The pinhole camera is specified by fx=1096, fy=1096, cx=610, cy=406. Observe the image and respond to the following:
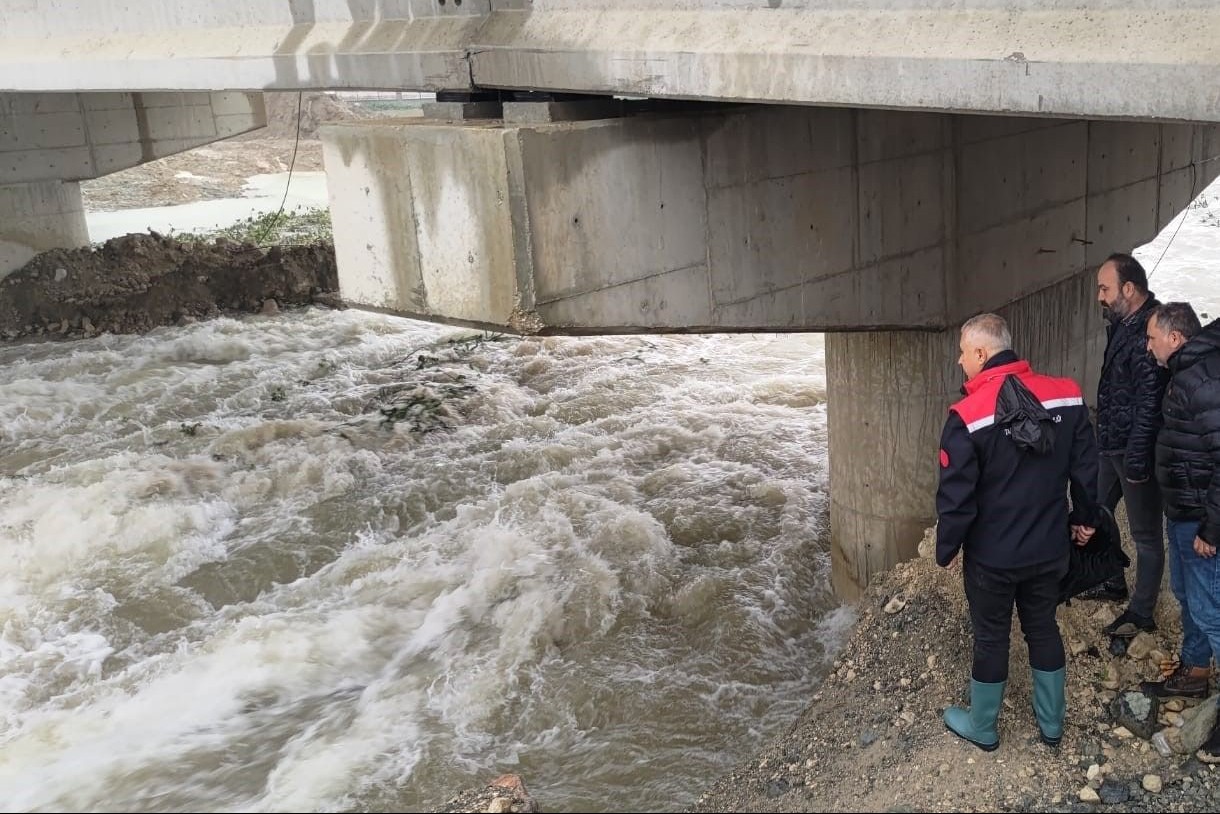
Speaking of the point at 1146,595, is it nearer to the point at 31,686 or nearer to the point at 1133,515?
the point at 1133,515

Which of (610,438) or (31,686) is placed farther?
(610,438)

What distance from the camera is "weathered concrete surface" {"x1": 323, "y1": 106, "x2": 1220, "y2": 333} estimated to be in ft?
17.6

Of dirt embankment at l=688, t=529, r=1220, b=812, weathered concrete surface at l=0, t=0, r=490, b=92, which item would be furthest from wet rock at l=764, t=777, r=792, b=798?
weathered concrete surface at l=0, t=0, r=490, b=92

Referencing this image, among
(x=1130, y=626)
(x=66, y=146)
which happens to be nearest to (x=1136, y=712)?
(x=1130, y=626)

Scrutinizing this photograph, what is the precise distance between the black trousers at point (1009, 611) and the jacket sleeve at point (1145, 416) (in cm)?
71

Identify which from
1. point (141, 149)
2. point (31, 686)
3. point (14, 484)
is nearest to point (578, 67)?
point (31, 686)

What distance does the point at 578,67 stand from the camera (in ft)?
17.9

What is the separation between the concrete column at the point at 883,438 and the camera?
7902 millimetres

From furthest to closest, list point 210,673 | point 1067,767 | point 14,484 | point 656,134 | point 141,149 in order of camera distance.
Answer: point 141,149 → point 14,484 → point 210,673 → point 656,134 → point 1067,767

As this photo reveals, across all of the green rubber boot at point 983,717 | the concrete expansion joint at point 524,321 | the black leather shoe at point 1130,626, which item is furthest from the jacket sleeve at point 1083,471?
the concrete expansion joint at point 524,321

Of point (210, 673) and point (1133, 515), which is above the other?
point (1133, 515)

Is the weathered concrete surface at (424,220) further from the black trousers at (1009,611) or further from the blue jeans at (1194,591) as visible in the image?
the blue jeans at (1194,591)

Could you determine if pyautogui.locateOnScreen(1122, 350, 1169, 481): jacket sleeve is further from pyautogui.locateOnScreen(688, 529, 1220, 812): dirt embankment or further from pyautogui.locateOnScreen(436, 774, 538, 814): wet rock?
pyautogui.locateOnScreen(436, 774, 538, 814): wet rock

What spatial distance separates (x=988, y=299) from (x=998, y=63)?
13.4 ft
